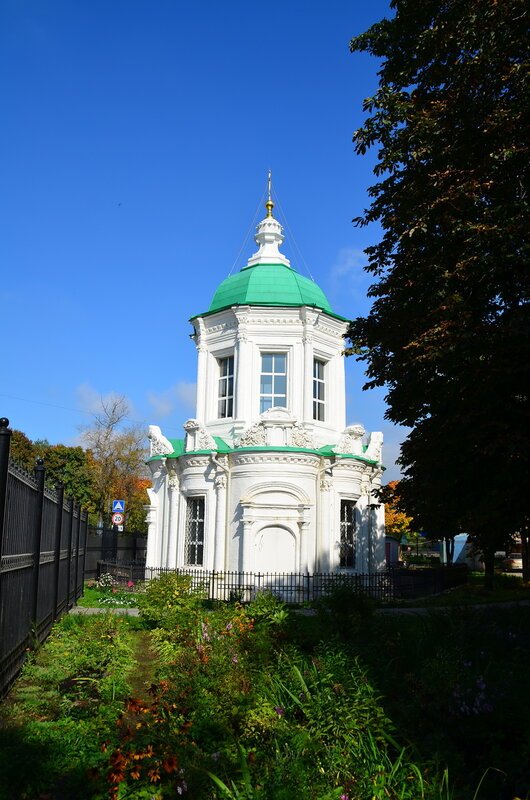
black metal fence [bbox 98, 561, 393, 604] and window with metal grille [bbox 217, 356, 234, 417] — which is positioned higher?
window with metal grille [bbox 217, 356, 234, 417]

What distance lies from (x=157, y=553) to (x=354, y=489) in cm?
726

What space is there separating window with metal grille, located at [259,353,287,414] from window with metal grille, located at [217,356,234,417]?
122 centimetres

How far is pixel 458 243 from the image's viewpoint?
13078 millimetres

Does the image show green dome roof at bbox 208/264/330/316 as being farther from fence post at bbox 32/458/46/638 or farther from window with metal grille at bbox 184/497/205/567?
fence post at bbox 32/458/46/638

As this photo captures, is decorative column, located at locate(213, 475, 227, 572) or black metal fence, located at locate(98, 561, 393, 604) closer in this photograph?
black metal fence, located at locate(98, 561, 393, 604)

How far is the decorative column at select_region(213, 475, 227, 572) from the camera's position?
20734mm

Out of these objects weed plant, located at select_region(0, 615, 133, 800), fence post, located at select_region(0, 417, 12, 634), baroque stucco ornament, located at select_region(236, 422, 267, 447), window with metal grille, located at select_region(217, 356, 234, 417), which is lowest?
weed plant, located at select_region(0, 615, 133, 800)

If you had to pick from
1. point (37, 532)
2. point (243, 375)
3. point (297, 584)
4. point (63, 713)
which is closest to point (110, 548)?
point (243, 375)

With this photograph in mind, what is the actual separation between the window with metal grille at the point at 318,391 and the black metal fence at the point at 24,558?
12.9m

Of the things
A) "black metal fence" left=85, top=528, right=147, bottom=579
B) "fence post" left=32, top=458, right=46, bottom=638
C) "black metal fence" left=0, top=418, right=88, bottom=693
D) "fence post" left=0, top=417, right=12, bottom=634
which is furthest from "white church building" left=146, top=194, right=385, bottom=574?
"fence post" left=0, top=417, right=12, bottom=634

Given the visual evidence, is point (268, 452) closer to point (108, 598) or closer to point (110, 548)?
point (108, 598)

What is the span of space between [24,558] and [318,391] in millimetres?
16748

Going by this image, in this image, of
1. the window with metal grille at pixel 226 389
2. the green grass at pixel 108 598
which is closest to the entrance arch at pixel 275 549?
the green grass at pixel 108 598

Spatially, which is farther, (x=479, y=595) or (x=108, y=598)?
(x=479, y=595)
